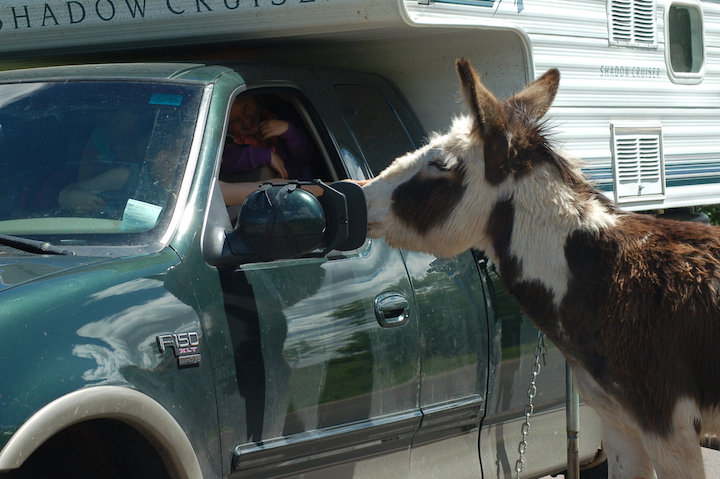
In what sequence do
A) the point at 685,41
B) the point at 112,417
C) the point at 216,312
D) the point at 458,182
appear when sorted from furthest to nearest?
the point at 685,41, the point at 458,182, the point at 216,312, the point at 112,417

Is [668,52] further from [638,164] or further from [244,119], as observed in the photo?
[244,119]

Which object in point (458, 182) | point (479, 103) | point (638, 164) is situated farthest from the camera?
point (638, 164)

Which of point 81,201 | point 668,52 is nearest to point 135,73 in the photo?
point 81,201

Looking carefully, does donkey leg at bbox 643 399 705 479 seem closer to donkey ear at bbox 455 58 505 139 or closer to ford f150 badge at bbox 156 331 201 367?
donkey ear at bbox 455 58 505 139

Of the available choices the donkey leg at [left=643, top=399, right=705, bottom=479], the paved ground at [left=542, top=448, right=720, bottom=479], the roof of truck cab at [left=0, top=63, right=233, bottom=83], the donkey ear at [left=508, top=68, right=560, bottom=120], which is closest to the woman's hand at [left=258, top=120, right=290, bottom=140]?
the roof of truck cab at [left=0, top=63, right=233, bottom=83]

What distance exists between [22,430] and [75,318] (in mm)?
359

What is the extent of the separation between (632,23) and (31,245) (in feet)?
13.1

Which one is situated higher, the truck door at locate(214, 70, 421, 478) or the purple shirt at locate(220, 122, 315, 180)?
the purple shirt at locate(220, 122, 315, 180)

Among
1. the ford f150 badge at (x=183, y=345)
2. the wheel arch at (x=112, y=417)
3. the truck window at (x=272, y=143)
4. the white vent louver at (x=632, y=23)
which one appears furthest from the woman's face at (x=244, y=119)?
the white vent louver at (x=632, y=23)

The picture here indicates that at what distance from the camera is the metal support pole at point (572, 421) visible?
406cm

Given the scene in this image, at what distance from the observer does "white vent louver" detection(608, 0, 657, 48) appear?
16.0 feet

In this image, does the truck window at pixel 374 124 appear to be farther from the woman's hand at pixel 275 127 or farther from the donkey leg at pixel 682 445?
the donkey leg at pixel 682 445

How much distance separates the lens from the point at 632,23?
4.98 meters

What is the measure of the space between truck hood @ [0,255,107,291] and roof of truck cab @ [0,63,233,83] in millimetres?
1053
